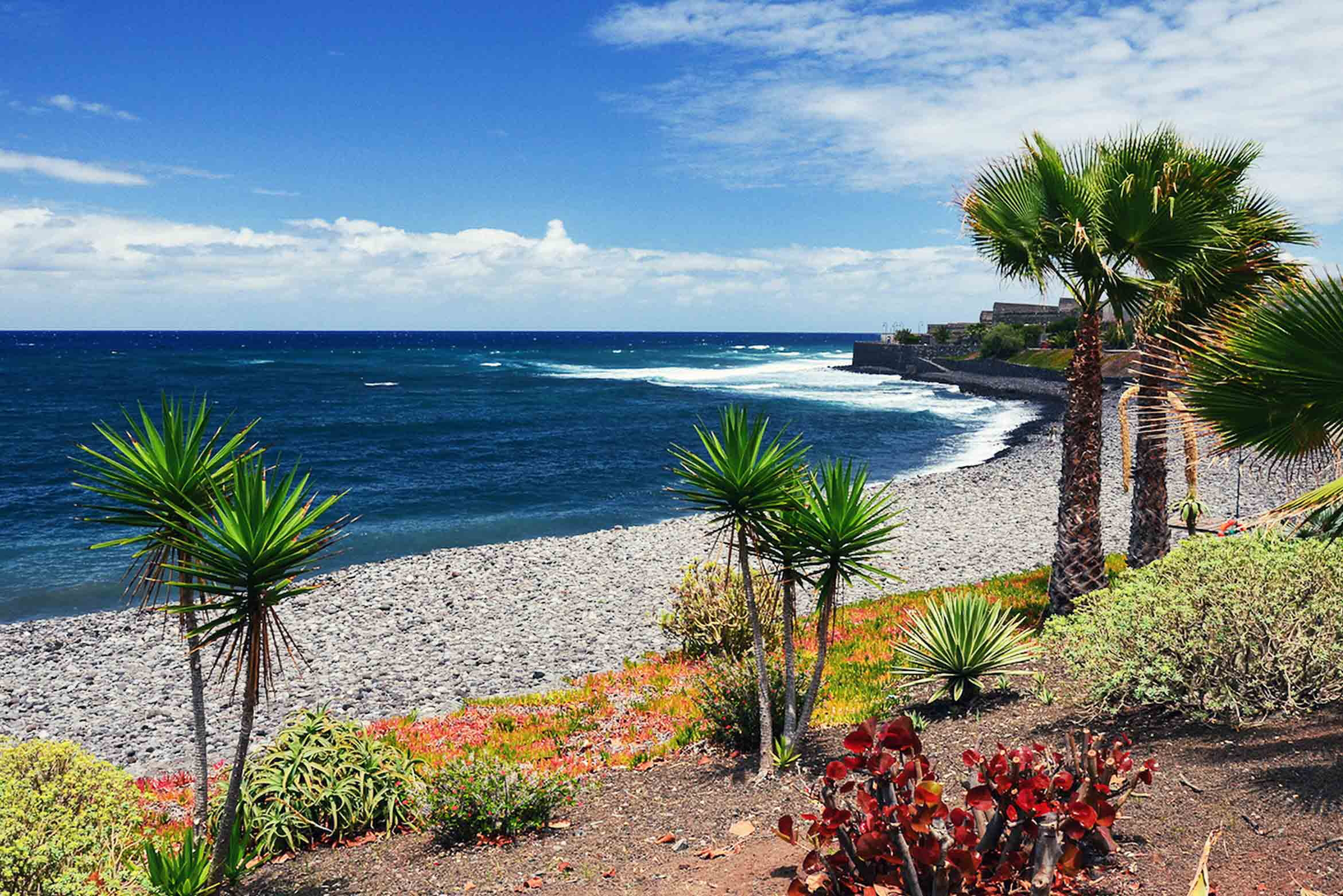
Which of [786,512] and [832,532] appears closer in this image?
[832,532]

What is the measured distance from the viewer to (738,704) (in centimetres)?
873

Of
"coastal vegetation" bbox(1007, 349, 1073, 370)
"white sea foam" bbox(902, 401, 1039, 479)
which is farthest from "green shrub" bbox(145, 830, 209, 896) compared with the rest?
"coastal vegetation" bbox(1007, 349, 1073, 370)

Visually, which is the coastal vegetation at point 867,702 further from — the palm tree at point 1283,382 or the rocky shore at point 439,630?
the rocky shore at point 439,630

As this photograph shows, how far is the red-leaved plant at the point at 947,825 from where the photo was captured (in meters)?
4.36

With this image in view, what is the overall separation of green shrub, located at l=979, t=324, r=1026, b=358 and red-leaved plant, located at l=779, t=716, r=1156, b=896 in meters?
91.4

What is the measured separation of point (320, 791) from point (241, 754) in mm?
1643

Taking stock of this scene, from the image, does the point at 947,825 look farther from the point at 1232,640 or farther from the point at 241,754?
the point at 241,754

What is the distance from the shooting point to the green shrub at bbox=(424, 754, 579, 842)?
697 centimetres

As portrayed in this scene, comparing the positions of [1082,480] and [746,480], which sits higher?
[746,480]

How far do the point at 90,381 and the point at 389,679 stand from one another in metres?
95.3

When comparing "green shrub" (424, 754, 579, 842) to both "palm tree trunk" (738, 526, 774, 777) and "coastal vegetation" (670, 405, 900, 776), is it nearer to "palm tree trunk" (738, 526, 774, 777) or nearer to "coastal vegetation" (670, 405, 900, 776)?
"palm tree trunk" (738, 526, 774, 777)

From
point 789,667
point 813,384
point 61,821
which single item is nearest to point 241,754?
point 61,821

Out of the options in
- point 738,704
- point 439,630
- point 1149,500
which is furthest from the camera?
point 439,630

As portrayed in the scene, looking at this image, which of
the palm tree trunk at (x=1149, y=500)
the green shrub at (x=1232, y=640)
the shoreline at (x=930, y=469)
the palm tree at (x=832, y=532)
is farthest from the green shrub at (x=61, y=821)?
the palm tree trunk at (x=1149, y=500)
